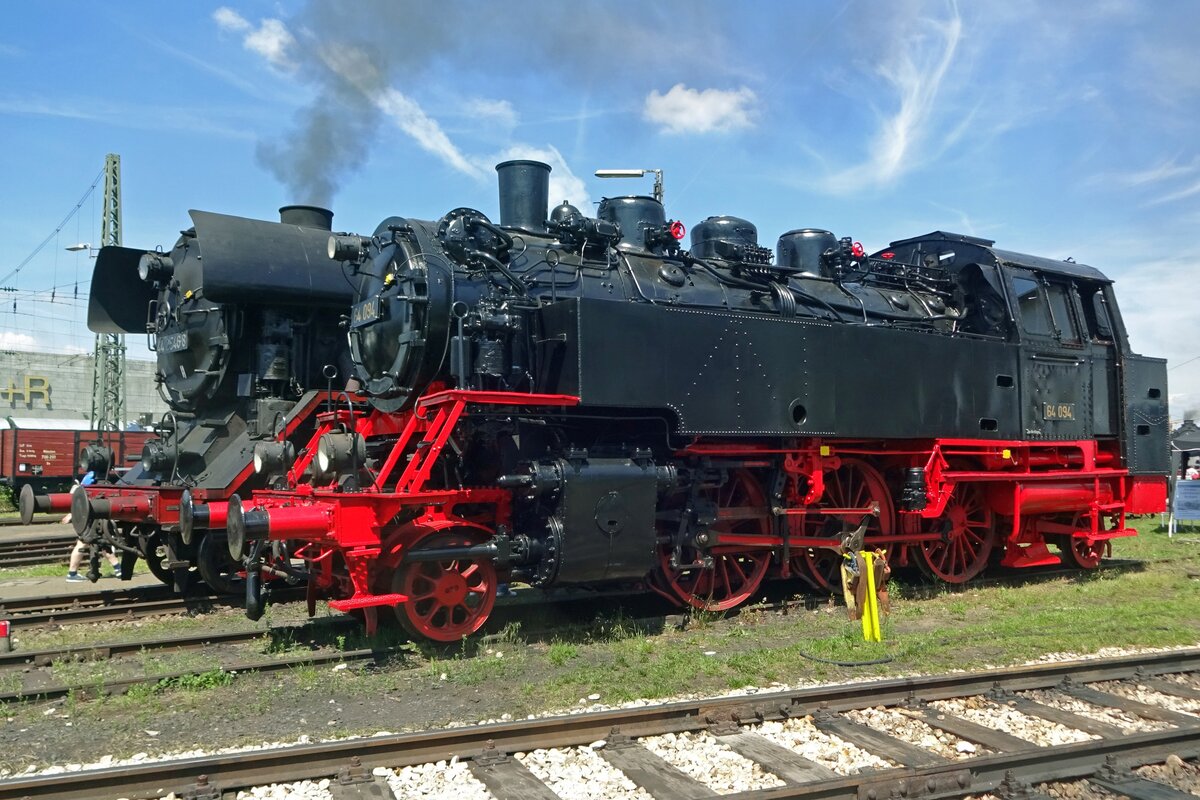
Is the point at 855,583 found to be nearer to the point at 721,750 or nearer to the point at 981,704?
the point at 981,704

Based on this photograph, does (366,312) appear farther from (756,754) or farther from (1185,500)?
(1185,500)

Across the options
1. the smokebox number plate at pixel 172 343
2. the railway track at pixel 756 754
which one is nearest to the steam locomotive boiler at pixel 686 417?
the railway track at pixel 756 754

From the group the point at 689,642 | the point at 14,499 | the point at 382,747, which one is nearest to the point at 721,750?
the point at 382,747

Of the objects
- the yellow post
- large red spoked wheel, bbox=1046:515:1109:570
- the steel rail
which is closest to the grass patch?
the yellow post

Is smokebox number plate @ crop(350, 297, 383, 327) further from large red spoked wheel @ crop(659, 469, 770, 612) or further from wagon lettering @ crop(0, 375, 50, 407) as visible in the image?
wagon lettering @ crop(0, 375, 50, 407)

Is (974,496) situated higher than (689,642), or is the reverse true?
(974,496)

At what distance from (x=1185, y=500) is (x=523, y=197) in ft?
40.5

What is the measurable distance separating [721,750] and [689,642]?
260cm

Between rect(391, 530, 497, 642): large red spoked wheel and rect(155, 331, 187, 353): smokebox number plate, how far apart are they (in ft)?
16.2

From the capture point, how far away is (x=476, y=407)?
6773mm

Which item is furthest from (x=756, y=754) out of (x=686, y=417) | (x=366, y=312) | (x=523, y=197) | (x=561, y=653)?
(x=523, y=197)

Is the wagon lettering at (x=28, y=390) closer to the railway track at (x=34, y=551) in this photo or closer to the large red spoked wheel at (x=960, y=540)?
the railway track at (x=34, y=551)

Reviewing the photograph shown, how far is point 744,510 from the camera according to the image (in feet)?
27.5

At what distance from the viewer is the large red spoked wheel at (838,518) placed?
29.7ft
